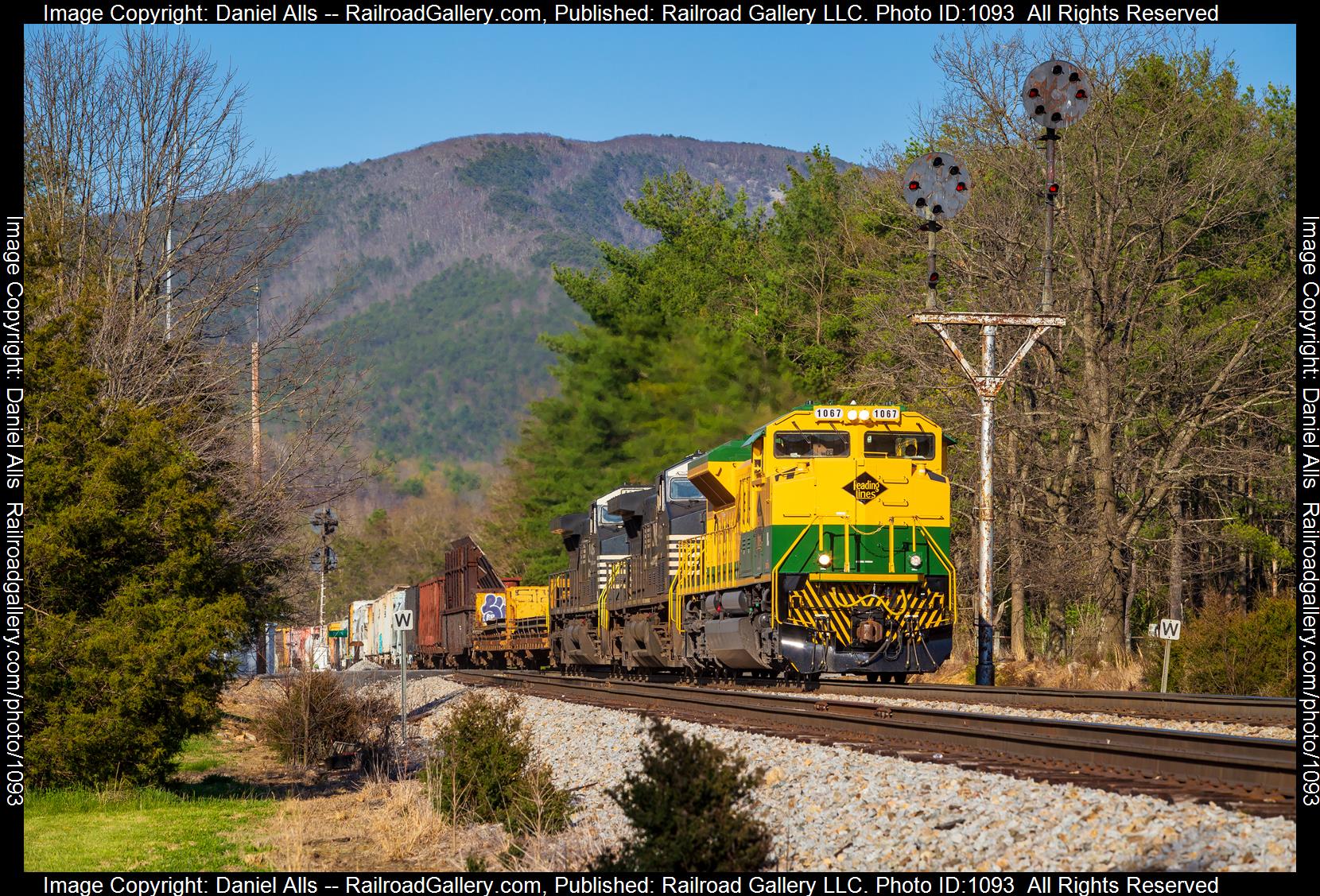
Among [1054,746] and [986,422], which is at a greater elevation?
[986,422]

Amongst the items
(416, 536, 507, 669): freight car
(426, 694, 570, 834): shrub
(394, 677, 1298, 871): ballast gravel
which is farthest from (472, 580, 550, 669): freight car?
(394, 677, 1298, 871): ballast gravel

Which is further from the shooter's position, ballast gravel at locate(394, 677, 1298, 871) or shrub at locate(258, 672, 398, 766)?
shrub at locate(258, 672, 398, 766)

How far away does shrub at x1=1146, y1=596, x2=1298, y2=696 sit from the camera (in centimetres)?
1936

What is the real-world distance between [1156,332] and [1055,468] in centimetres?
424

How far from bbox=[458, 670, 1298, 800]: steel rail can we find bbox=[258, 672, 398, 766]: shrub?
15.4ft

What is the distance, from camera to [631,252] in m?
58.9

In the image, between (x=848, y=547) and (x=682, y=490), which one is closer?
(x=848, y=547)

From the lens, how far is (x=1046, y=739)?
11.2 meters

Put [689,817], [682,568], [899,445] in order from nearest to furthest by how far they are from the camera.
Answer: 1. [689,817]
2. [899,445]
3. [682,568]

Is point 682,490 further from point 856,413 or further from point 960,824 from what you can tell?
point 960,824

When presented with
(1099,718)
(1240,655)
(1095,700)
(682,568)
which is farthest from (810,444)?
(1240,655)

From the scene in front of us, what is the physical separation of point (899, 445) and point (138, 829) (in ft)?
37.1

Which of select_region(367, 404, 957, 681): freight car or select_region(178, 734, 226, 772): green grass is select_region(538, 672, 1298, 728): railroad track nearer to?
select_region(367, 404, 957, 681): freight car
